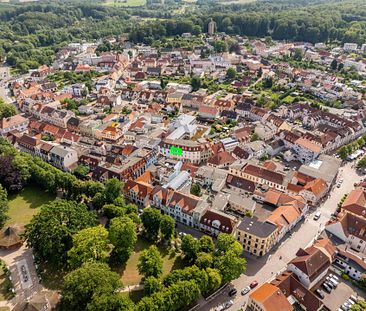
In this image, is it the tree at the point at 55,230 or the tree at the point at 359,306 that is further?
the tree at the point at 55,230

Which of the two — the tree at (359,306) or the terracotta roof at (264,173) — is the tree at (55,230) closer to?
the terracotta roof at (264,173)

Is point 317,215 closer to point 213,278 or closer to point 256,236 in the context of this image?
point 256,236

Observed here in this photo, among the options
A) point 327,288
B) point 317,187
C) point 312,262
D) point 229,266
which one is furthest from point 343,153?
point 229,266

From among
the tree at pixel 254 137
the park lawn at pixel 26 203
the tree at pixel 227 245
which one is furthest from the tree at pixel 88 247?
the tree at pixel 254 137

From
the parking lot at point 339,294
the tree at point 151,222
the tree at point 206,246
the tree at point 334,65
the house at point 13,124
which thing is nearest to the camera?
the parking lot at point 339,294

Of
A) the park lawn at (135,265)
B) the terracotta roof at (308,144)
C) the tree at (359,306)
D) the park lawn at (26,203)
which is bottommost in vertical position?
the park lawn at (26,203)

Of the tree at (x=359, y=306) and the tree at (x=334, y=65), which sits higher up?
the tree at (x=334, y=65)
